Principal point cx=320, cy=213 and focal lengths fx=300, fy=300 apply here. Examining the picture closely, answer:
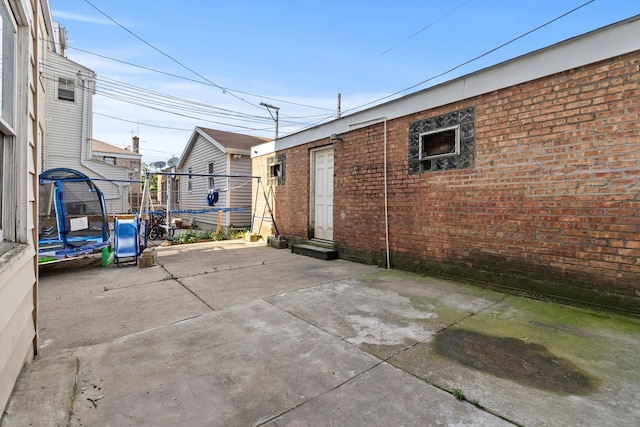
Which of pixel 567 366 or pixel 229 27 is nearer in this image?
pixel 567 366

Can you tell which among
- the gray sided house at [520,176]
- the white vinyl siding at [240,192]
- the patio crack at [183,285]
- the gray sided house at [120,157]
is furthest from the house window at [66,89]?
the gray sided house at [520,176]

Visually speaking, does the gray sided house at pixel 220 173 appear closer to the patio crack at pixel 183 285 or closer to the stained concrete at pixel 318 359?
the patio crack at pixel 183 285

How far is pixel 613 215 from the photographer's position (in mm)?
3350

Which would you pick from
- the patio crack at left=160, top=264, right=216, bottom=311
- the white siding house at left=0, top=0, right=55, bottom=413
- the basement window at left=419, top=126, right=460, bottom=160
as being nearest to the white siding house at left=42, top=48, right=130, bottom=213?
the patio crack at left=160, top=264, right=216, bottom=311

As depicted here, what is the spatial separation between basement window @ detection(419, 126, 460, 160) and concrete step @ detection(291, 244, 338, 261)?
2904 mm

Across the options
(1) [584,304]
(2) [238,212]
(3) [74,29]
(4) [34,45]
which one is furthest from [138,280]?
(3) [74,29]

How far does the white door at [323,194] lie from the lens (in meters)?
7.50

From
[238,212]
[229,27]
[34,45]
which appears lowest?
[238,212]

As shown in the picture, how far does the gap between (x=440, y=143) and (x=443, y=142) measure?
0.05 m

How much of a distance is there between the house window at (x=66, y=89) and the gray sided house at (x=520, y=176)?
1199 cm

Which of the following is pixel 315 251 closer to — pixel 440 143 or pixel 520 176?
pixel 440 143

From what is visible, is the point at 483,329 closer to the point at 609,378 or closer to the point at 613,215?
the point at 609,378

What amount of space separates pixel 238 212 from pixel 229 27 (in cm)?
666

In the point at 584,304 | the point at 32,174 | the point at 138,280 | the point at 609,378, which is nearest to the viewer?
the point at 609,378
